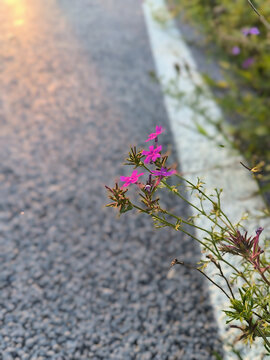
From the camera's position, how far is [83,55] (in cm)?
368

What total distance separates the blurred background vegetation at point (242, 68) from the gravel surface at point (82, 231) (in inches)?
17.0

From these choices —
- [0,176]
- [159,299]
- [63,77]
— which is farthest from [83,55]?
[159,299]

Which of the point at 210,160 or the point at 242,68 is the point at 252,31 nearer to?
the point at 210,160

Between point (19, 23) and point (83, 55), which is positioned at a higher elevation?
point (19, 23)

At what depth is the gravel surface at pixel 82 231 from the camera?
1534 mm

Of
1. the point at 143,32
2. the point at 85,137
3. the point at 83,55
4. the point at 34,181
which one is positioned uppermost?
the point at 143,32

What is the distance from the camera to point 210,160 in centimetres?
246

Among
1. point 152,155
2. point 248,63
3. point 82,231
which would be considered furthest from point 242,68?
point 152,155

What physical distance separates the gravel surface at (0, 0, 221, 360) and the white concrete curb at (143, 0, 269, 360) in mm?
78

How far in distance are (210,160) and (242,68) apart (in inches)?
48.9

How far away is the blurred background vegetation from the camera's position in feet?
8.32

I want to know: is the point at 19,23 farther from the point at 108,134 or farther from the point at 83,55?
the point at 108,134

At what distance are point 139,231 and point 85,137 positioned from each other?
851mm

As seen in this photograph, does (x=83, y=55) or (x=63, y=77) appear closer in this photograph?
(x=63, y=77)
